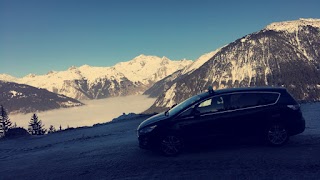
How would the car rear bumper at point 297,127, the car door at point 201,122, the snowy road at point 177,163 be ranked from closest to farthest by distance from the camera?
the snowy road at point 177,163 → the car door at point 201,122 → the car rear bumper at point 297,127

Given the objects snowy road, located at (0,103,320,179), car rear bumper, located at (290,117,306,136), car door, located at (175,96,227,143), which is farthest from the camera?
car rear bumper, located at (290,117,306,136)

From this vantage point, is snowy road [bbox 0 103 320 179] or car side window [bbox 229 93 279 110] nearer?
snowy road [bbox 0 103 320 179]

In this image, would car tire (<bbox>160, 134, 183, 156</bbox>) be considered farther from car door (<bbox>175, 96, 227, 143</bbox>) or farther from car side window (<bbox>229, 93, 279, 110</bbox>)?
car side window (<bbox>229, 93, 279, 110</bbox>)

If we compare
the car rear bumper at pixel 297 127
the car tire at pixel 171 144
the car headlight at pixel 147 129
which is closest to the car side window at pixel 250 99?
the car rear bumper at pixel 297 127

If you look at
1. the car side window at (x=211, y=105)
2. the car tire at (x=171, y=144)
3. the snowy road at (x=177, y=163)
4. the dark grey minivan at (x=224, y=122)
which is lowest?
the snowy road at (x=177, y=163)

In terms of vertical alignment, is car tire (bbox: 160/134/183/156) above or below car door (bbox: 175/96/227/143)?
below

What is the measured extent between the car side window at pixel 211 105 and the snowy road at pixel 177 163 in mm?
1359

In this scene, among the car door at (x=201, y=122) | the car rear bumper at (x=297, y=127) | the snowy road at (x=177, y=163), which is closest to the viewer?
the snowy road at (x=177, y=163)

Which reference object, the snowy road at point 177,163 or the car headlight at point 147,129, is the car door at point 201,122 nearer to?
the snowy road at point 177,163

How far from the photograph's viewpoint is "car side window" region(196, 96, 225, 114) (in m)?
9.91

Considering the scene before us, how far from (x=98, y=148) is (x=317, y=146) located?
8.13 metres

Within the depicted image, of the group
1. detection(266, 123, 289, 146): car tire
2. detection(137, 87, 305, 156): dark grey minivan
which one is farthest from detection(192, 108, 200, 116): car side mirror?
detection(266, 123, 289, 146): car tire

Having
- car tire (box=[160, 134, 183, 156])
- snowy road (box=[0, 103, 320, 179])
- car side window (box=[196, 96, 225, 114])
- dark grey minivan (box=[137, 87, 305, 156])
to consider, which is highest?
car side window (box=[196, 96, 225, 114])

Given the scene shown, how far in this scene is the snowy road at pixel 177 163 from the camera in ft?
25.9
